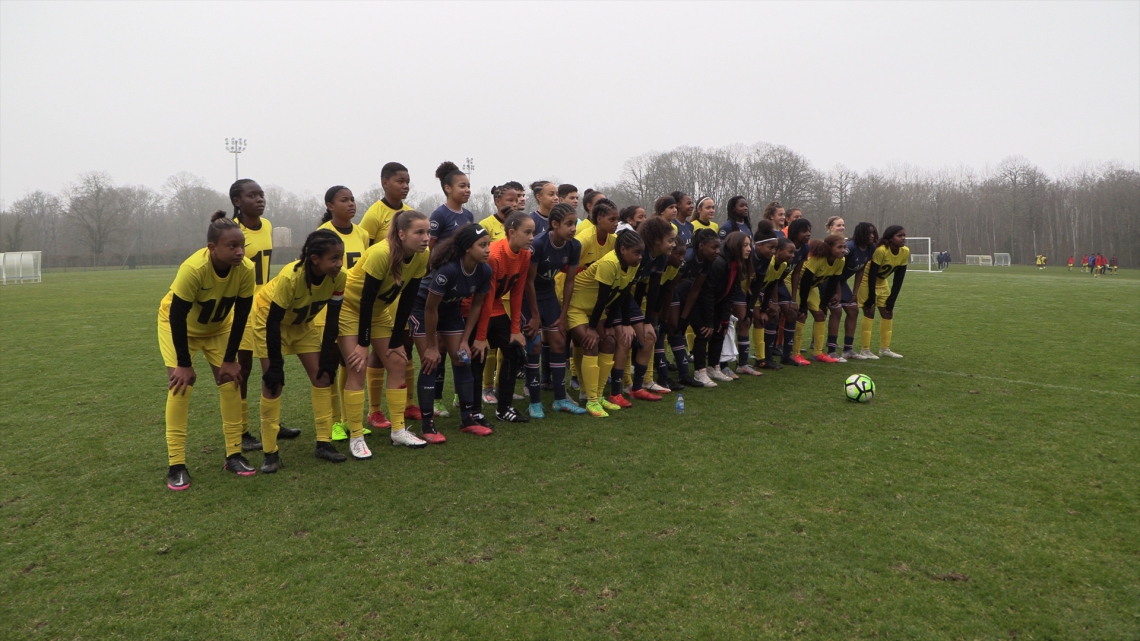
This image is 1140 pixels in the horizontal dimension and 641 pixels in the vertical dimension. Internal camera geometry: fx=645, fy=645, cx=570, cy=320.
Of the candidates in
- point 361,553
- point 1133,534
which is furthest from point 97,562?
point 1133,534

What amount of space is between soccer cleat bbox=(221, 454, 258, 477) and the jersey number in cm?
99

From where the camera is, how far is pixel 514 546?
134 inches

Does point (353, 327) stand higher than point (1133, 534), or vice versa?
point (353, 327)

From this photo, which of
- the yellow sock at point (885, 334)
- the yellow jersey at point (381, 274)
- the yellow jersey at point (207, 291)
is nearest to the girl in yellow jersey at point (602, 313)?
the yellow jersey at point (381, 274)

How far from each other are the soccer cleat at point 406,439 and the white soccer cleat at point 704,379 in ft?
11.4

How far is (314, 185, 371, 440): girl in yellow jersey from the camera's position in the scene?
530 cm

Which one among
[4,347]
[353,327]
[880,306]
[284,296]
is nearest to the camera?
[284,296]

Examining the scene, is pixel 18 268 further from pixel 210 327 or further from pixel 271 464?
pixel 271 464

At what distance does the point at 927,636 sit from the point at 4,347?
14076mm

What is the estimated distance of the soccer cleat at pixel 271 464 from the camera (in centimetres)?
459

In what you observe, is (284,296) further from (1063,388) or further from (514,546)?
(1063,388)

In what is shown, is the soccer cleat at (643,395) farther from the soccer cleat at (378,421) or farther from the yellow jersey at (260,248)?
the yellow jersey at (260,248)

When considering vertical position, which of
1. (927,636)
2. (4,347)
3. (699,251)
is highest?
(699,251)

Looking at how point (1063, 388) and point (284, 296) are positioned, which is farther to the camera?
point (1063, 388)
